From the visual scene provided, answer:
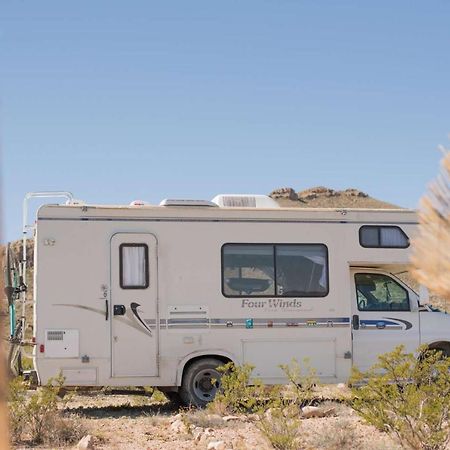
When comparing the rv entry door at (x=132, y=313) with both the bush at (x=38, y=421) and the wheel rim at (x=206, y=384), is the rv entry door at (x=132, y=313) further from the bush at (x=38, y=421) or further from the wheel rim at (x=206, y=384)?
the bush at (x=38, y=421)

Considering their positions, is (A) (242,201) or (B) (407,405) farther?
(A) (242,201)

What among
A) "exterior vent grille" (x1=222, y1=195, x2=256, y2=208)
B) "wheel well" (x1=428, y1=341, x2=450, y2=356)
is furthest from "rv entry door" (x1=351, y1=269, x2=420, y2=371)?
"exterior vent grille" (x1=222, y1=195, x2=256, y2=208)

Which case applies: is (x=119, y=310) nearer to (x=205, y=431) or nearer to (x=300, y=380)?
(x=205, y=431)

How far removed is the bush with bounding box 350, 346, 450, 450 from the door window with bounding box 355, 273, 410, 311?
3493 mm

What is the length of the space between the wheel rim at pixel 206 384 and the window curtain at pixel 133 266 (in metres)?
1.49

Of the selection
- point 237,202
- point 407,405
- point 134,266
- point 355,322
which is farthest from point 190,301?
point 407,405

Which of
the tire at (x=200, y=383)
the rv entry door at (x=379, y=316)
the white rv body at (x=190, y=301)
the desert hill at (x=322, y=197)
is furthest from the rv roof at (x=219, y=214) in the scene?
the desert hill at (x=322, y=197)

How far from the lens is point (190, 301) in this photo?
1083cm

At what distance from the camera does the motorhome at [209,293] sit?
10570 millimetres

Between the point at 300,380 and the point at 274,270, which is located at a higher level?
A: the point at 274,270

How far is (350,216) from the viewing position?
11391 millimetres

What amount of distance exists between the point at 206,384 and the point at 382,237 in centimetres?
323

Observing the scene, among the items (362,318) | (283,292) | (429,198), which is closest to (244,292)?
(283,292)

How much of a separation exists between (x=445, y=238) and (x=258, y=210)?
815 cm
